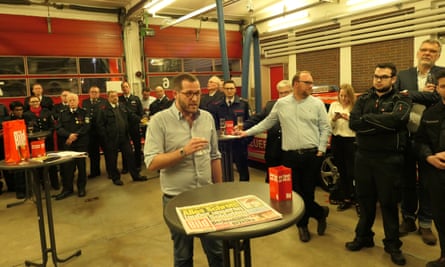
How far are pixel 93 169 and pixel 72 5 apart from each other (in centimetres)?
460

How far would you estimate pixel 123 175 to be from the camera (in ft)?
20.5

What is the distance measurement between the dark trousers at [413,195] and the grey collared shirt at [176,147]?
2.13 m

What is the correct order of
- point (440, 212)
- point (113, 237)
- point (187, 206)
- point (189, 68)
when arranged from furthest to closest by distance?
point (189, 68) → point (113, 237) → point (440, 212) → point (187, 206)

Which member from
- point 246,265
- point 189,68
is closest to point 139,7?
point 189,68

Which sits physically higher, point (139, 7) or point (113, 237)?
point (139, 7)

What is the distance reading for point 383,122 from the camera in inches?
101

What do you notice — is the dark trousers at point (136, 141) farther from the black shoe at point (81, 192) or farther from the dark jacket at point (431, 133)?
the dark jacket at point (431, 133)

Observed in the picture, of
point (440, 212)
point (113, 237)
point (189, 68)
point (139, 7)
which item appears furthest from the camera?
point (189, 68)

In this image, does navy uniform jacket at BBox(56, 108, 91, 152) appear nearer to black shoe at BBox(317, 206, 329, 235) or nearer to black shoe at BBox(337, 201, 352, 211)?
black shoe at BBox(317, 206, 329, 235)

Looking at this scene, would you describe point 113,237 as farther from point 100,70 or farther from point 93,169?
point 100,70

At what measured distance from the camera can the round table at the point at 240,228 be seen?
52.2 inches

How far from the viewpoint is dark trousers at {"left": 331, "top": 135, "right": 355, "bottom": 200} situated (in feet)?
13.1

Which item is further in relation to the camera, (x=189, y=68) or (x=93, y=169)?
(x=189, y=68)

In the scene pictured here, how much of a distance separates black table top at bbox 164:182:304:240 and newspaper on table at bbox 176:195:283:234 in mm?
26
